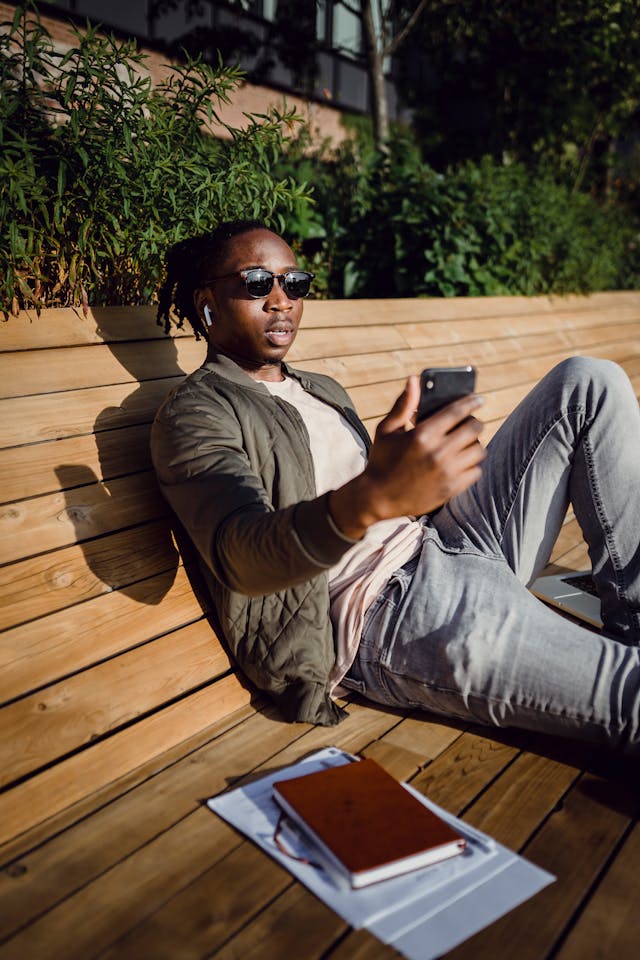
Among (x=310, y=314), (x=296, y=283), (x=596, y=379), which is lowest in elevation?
(x=596, y=379)

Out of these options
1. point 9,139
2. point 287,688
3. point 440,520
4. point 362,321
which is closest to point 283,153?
point 362,321

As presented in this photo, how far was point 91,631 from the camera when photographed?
2.12 meters

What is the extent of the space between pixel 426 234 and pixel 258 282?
3.88 m

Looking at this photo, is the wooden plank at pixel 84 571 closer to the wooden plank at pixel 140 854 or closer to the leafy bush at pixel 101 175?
the wooden plank at pixel 140 854

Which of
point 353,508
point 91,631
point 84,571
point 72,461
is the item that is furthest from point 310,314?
point 353,508

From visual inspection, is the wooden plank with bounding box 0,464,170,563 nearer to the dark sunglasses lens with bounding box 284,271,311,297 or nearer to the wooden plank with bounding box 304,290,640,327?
the dark sunglasses lens with bounding box 284,271,311,297

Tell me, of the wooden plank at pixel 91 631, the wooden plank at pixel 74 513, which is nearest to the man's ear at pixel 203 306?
the wooden plank at pixel 74 513

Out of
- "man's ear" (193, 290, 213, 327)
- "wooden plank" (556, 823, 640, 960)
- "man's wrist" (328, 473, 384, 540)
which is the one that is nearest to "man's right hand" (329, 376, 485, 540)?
"man's wrist" (328, 473, 384, 540)

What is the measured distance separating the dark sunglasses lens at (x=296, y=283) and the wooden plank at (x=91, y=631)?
92 centimetres

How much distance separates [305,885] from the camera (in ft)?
5.26

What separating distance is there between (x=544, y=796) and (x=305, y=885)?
654 millimetres

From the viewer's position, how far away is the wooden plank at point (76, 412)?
2256 mm

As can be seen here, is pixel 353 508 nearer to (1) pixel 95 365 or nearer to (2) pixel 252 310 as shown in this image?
(2) pixel 252 310

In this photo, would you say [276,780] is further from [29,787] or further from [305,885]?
[29,787]
